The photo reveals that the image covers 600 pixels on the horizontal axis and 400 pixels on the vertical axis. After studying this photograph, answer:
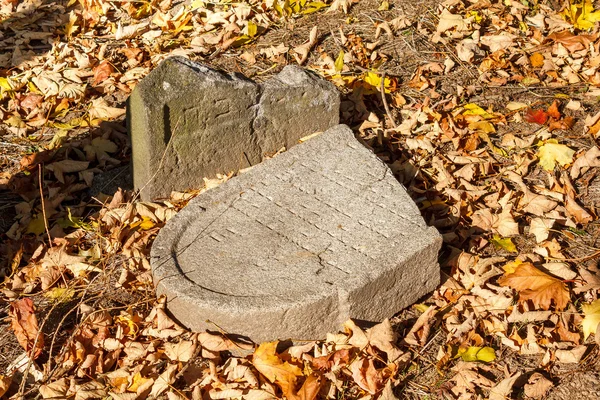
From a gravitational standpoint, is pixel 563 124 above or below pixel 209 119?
below

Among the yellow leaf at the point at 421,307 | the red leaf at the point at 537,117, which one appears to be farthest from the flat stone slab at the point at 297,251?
the red leaf at the point at 537,117

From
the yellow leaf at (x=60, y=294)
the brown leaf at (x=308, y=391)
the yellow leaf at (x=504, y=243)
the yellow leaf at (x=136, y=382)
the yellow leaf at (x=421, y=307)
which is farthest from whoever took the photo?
the yellow leaf at (x=504, y=243)

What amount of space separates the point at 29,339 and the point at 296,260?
1.22m

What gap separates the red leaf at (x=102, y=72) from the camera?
5359 millimetres

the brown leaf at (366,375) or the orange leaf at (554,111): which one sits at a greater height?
the orange leaf at (554,111)

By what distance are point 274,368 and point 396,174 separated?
5.07ft

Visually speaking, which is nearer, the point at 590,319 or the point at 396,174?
the point at 590,319

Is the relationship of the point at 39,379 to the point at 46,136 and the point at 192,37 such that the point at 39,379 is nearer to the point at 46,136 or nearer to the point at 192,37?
the point at 46,136

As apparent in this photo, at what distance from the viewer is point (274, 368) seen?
3.22 metres

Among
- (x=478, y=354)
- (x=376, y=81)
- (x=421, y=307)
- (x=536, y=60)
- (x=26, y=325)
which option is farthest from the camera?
(x=536, y=60)

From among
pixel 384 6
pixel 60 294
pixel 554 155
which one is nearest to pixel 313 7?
pixel 384 6

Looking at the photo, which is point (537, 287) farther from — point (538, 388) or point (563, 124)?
point (563, 124)

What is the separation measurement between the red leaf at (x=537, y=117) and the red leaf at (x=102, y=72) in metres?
2.75

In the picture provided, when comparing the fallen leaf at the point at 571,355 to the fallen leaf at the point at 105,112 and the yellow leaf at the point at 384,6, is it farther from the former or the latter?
the yellow leaf at the point at 384,6
